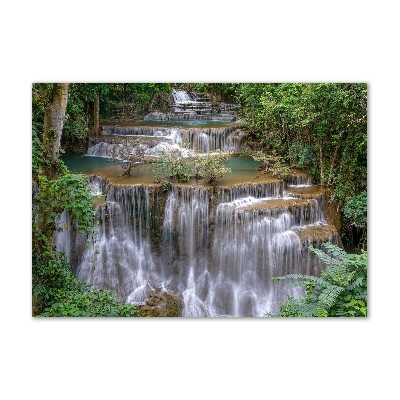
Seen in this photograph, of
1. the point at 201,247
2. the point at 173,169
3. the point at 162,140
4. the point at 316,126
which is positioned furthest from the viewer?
the point at 162,140

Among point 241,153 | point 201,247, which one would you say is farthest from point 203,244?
point 241,153

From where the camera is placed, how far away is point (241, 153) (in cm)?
730

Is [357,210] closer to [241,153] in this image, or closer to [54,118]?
[241,153]

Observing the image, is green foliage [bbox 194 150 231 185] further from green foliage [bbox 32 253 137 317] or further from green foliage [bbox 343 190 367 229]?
green foliage [bbox 32 253 137 317]

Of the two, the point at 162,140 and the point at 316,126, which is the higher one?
the point at 316,126

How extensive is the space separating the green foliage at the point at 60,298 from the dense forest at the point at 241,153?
0.01 metres

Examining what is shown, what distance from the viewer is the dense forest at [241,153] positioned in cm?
418

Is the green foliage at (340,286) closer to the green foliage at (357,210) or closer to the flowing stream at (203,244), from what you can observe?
the flowing stream at (203,244)

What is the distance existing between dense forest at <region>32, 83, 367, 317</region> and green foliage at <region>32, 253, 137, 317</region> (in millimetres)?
10

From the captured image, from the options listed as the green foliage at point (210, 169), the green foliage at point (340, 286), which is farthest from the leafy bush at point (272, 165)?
the green foliage at point (340, 286)

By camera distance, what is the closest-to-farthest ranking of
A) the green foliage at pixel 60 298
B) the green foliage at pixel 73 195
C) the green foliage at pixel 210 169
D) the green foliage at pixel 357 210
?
the green foliage at pixel 73 195, the green foliage at pixel 60 298, the green foliage at pixel 357 210, the green foliage at pixel 210 169

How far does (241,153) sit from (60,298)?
4.01 meters

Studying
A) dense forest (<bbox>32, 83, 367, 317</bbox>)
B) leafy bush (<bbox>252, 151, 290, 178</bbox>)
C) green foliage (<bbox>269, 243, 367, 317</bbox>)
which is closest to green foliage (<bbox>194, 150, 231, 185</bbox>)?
dense forest (<bbox>32, 83, 367, 317</bbox>)
